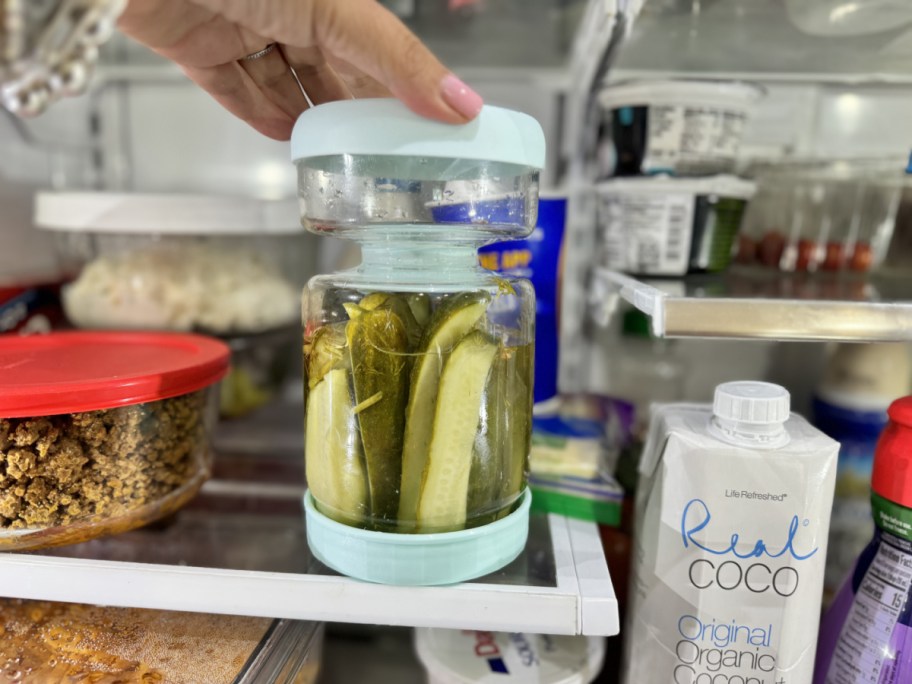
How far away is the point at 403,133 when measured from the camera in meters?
0.46

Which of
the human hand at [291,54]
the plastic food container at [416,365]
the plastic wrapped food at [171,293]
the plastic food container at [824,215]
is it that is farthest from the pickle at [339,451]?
the plastic food container at [824,215]

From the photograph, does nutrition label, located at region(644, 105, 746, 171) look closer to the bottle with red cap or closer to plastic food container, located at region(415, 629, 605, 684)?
the bottle with red cap

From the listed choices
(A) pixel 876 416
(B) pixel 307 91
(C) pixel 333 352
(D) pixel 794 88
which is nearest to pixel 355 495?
(C) pixel 333 352

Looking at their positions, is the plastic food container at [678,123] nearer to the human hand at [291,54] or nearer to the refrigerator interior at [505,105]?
the refrigerator interior at [505,105]

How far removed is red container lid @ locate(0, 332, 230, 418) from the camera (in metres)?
0.54

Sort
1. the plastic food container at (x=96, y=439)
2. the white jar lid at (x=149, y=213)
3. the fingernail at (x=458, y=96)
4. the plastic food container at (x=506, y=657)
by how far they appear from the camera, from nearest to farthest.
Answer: the fingernail at (x=458, y=96)
the plastic food container at (x=96, y=439)
the plastic food container at (x=506, y=657)
the white jar lid at (x=149, y=213)

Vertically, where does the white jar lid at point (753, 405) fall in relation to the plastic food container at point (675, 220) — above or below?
below

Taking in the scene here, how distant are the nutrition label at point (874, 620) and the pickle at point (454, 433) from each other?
1.32 ft

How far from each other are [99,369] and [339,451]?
27cm

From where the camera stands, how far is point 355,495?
0.53 metres

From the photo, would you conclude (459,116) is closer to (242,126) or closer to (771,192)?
(771,192)

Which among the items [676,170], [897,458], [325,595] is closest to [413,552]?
[325,595]

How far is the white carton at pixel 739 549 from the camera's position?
1.76 ft

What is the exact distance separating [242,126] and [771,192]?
2.71ft
